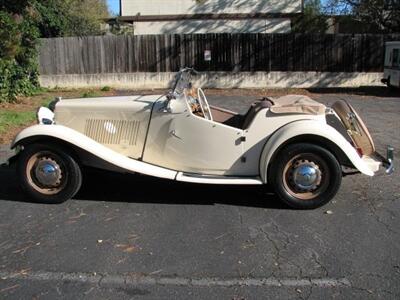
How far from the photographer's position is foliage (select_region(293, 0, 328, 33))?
30.6 metres

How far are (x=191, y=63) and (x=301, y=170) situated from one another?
17397 mm

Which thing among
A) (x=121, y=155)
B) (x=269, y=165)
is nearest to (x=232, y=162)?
(x=269, y=165)

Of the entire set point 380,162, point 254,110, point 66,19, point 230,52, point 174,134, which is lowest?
point 380,162

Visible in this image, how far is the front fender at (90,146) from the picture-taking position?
5832 millimetres

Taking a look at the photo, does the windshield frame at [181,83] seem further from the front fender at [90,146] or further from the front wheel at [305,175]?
the front wheel at [305,175]

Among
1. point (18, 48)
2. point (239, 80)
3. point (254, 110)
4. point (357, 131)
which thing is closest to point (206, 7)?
point (239, 80)

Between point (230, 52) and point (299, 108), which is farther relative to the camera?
point (230, 52)

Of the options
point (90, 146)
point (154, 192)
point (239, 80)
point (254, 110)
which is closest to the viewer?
point (90, 146)

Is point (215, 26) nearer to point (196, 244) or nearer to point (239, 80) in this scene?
point (239, 80)

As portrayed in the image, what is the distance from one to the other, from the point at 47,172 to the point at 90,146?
0.57 m

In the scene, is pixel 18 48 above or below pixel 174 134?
above

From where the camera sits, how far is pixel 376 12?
25.7 m

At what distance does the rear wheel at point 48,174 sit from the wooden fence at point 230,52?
16883 mm

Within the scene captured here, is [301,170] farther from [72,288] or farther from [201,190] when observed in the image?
[72,288]
